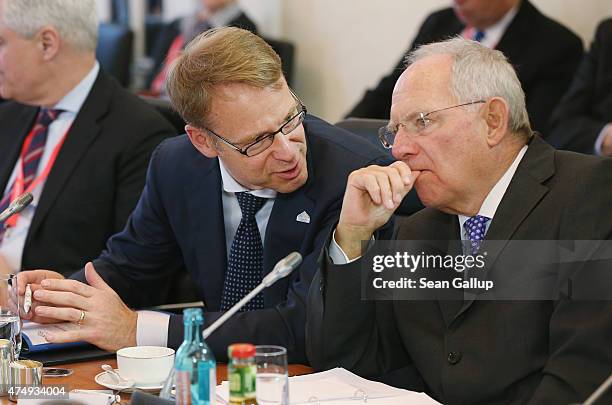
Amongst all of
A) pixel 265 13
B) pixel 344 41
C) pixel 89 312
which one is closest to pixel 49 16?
pixel 89 312

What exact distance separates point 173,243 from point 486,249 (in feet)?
3.26

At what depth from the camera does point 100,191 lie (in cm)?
322

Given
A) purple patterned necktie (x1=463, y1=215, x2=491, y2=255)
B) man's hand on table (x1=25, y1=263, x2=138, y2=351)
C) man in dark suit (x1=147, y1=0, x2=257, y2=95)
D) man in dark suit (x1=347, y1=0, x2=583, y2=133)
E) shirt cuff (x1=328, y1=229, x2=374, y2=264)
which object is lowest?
man's hand on table (x1=25, y1=263, x2=138, y2=351)

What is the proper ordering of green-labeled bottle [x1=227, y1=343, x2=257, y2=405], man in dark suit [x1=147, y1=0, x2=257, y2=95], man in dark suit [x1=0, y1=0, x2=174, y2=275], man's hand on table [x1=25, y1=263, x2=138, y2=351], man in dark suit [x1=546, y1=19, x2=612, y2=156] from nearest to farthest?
1. green-labeled bottle [x1=227, y1=343, x2=257, y2=405]
2. man's hand on table [x1=25, y1=263, x2=138, y2=351]
3. man in dark suit [x1=0, y1=0, x2=174, y2=275]
4. man in dark suit [x1=546, y1=19, x2=612, y2=156]
5. man in dark suit [x1=147, y1=0, x2=257, y2=95]

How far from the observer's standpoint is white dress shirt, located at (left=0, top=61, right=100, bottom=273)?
10.7 ft

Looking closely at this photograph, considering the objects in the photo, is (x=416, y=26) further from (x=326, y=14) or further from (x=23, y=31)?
(x=23, y=31)

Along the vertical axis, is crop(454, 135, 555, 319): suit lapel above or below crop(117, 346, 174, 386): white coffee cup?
above

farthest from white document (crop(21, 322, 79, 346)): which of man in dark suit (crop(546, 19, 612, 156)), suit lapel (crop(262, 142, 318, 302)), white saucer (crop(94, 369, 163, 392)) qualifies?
man in dark suit (crop(546, 19, 612, 156))

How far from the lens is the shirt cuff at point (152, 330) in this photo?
2248 mm

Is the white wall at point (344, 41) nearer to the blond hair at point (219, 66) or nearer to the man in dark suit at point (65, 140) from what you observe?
the man in dark suit at point (65, 140)

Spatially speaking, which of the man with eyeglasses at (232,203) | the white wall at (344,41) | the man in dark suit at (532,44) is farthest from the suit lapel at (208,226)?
the white wall at (344,41)

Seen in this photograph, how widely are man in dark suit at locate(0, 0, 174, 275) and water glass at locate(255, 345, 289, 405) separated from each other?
66.6 inches

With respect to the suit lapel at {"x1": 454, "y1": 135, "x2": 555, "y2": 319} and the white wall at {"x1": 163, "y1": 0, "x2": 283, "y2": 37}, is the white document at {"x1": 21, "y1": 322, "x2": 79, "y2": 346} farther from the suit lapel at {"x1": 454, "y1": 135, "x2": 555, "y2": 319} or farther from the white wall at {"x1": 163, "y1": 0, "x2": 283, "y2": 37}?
the white wall at {"x1": 163, "y1": 0, "x2": 283, "y2": 37}

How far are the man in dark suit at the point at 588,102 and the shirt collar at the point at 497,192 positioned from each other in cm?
183
